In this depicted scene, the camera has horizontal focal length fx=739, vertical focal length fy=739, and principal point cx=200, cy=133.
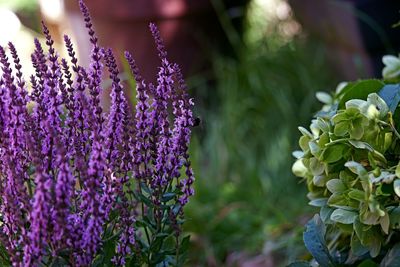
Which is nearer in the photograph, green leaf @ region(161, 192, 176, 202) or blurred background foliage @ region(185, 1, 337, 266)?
green leaf @ region(161, 192, 176, 202)

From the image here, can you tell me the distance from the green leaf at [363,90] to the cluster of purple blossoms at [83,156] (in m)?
0.36

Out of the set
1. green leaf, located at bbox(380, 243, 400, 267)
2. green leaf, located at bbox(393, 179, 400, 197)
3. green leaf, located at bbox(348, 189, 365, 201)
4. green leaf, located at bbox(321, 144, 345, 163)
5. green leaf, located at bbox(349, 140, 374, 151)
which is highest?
green leaf, located at bbox(321, 144, 345, 163)

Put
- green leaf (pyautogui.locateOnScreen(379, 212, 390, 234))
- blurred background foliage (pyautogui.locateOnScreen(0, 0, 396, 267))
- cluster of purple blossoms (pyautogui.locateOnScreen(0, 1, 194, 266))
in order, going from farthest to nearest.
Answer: blurred background foliage (pyautogui.locateOnScreen(0, 0, 396, 267)), green leaf (pyautogui.locateOnScreen(379, 212, 390, 234)), cluster of purple blossoms (pyautogui.locateOnScreen(0, 1, 194, 266))

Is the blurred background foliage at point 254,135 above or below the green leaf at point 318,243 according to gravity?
above

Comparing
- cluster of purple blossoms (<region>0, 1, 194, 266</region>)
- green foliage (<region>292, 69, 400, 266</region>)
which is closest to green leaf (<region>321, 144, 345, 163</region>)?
green foliage (<region>292, 69, 400, 266</region>)

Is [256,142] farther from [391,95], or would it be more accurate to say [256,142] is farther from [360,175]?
[360,175]

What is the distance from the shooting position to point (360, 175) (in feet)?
3.82

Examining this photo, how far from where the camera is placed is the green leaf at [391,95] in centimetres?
129

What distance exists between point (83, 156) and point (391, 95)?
56 cm

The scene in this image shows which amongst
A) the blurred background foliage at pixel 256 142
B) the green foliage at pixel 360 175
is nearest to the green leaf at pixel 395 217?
the green foliage at pixel 360 175

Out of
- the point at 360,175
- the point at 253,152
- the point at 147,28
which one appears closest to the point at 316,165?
the point at 360,175

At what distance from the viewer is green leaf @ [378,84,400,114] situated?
129 cm

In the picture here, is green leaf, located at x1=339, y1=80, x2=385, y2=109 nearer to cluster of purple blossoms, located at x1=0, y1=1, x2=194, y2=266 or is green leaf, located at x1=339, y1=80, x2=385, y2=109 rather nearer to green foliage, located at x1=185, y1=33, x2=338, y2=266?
cluster of purple blossoms, located at x1=0, y1=1, x2=194, y2=266

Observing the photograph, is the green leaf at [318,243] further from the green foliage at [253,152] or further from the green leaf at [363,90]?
the green foliage at [253,152]
